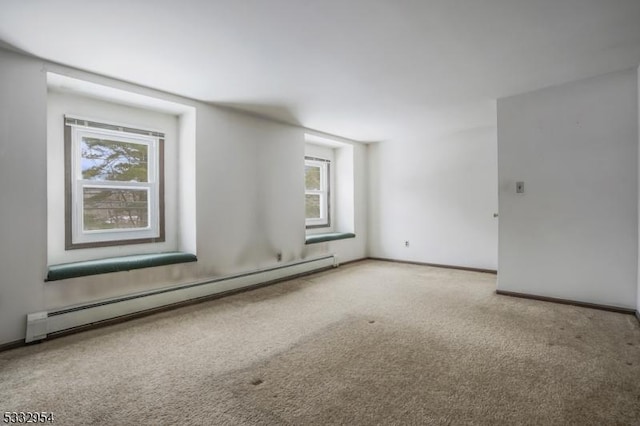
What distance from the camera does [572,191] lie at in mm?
3275

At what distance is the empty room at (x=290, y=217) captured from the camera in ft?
5.99

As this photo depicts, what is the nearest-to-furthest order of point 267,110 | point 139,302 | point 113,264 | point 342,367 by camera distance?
point 342,367 → point 113,264 → point 139,302 → point 267,110

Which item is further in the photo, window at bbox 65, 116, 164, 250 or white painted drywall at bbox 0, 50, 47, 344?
window at bbox 65, 116, 164, 250

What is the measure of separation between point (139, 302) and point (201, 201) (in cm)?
123

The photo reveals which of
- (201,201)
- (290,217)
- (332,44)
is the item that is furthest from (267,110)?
(332,44)

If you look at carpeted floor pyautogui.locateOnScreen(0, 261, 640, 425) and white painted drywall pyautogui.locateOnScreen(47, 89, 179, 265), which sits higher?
white painted drywall pyautogui.locateOnScreen(47, 89, 179, 265)

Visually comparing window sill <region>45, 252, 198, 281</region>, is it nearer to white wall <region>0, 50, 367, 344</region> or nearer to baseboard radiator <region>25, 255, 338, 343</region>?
white wall <region>0, 50, 367, 344</region>

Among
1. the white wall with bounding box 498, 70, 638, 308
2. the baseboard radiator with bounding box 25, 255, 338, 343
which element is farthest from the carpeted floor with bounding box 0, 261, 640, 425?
the white wall with bounding box 498, 70, 638, 308

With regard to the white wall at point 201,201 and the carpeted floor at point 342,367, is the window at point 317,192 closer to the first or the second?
the white wall at point 201,201

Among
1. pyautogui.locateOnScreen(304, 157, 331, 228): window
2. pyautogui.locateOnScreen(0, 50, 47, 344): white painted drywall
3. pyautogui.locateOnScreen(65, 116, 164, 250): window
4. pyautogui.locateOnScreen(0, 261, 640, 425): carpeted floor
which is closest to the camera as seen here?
pyautogui.locateOnScreen(0, 261, 640, 425): carpeted floor

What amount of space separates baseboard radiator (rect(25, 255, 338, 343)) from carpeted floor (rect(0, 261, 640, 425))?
0.14 m

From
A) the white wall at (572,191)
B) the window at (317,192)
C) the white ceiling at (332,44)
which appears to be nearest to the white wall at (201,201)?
the white ceiling at (332,44)

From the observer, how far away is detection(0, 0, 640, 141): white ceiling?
200cm

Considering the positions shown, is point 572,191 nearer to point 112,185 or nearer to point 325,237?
point 325,237
